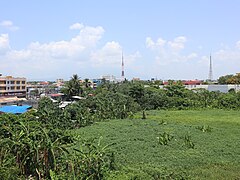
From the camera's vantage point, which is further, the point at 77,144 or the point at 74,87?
the point at 74,87

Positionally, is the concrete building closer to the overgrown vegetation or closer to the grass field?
the overgrown vegetation

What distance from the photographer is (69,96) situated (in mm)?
41531

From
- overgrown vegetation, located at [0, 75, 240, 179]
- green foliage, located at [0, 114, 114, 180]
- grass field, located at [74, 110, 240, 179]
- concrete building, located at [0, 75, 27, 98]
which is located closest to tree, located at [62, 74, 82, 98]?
overgrown vegetation, located at [0, 75, 240, 179]

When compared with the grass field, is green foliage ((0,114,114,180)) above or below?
above

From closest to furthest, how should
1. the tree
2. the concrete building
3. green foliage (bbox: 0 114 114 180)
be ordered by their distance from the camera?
green foliage (bbox: 0 114 114 180), the tree, the concrete building

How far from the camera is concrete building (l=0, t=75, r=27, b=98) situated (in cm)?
5541

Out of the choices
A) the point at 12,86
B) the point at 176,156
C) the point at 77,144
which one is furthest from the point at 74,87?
the point at 176,156

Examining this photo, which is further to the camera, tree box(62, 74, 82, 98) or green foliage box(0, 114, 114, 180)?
tree box(62, 74, 82, 98)

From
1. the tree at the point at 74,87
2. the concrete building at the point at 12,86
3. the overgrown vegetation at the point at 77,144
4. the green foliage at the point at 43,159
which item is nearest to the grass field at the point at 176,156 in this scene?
the overgrown vegetation at the point at 77,144

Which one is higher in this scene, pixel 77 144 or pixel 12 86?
pixel 12 86

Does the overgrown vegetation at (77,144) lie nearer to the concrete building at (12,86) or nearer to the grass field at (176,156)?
the grass field at (176,156)

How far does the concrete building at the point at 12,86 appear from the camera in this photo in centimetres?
5541

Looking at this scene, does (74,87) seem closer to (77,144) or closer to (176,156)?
(77,144)

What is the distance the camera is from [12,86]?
5819 cm
